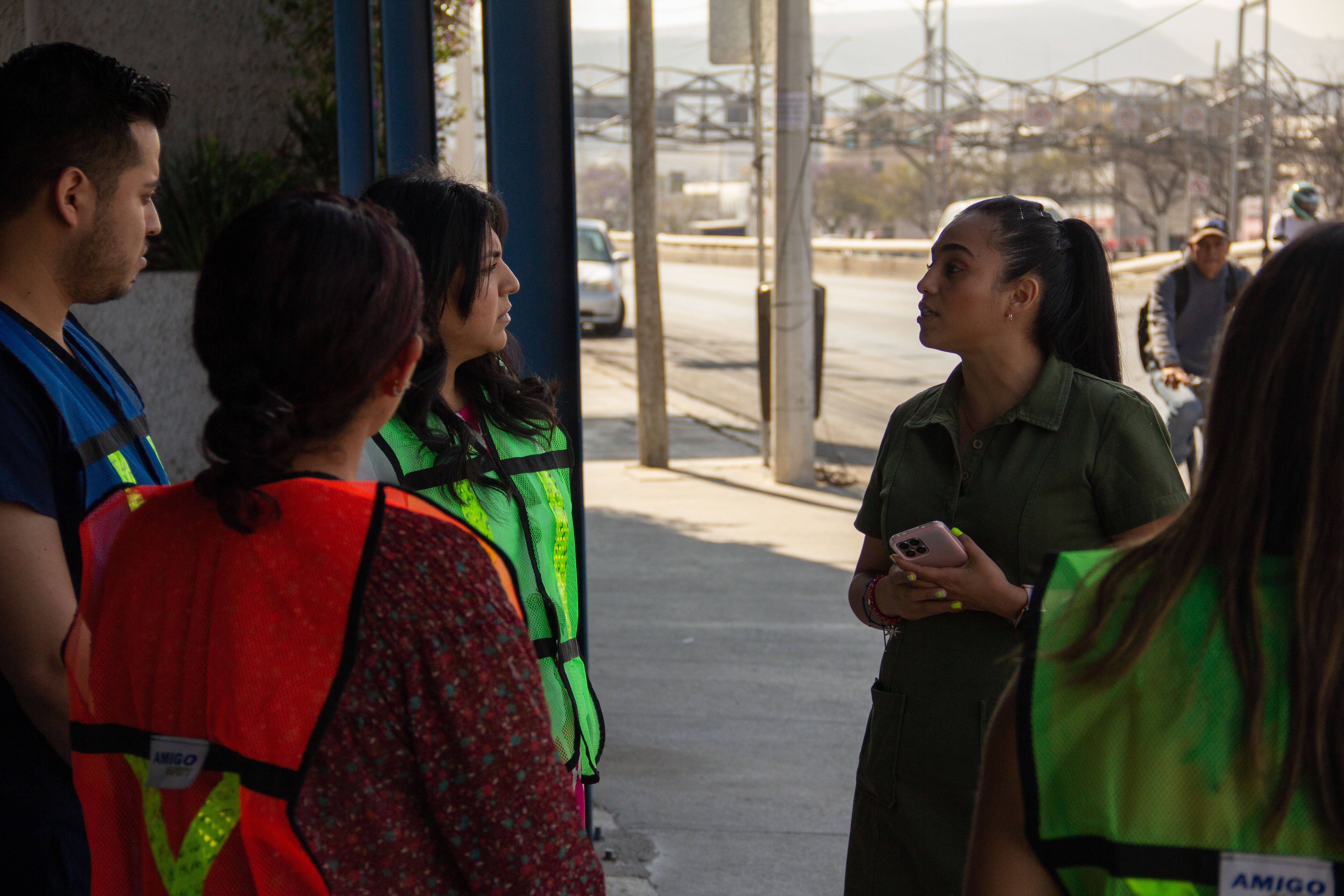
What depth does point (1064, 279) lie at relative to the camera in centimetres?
245

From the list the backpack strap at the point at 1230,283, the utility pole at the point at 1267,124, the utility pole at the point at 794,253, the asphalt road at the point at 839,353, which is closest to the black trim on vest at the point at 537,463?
the asphalt road at the point at 839,353

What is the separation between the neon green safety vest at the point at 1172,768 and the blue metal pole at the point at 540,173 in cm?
205

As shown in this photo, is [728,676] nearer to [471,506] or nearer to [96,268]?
[471,506]

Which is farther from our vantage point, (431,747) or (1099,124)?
(1099,124)

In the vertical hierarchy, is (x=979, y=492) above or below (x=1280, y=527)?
A: below

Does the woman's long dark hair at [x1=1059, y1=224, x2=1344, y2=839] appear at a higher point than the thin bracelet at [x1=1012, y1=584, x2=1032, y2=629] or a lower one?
higher

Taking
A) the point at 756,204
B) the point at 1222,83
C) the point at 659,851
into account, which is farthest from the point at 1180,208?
the point at 659,851

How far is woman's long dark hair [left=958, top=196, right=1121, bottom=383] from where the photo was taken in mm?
2422

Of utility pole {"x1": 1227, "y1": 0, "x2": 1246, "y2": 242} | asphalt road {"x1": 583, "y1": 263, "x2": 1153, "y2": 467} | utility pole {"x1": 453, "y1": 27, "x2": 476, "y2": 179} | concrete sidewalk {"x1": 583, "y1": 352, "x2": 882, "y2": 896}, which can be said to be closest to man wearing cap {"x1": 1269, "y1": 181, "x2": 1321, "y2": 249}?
asphalt road {"x1": 583, "y1": 263, "x2": 1153, "y2": 467}

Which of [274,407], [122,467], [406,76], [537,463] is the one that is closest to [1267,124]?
[406,76]

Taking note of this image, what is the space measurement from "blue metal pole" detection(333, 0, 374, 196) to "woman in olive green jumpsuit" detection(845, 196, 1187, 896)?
3035 mm

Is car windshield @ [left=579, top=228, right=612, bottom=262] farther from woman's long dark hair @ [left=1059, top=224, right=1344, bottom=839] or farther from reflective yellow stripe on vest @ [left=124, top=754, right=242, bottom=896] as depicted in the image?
woman's long dark hair @ [left=1059, top=224, right=1344, bottom=839]

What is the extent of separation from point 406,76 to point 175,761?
341 centimetres

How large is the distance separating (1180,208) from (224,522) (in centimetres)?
7968
